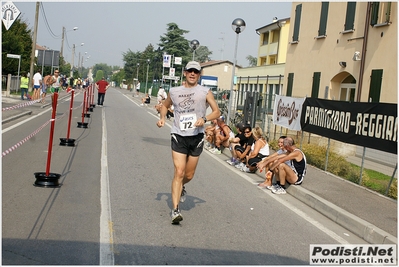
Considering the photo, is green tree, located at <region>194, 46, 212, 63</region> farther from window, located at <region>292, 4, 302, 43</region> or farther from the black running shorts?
the black running shorts

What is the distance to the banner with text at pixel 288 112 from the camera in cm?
1499

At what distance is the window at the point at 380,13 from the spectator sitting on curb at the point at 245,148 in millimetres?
8442

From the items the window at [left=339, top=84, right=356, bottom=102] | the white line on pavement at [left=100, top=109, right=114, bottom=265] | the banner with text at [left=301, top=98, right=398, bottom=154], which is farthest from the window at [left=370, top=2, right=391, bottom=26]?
the white line on pavement at [left=100, top=109, right=114, bottom=265]

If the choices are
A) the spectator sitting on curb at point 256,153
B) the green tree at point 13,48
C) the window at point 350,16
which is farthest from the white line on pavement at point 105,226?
the green tree at point 13,48

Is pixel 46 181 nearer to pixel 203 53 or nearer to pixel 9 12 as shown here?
pixel 9 12

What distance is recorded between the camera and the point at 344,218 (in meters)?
8.00

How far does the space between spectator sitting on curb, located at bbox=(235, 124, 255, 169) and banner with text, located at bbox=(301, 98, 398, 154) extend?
1.78m

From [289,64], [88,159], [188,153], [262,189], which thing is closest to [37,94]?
[289,64]

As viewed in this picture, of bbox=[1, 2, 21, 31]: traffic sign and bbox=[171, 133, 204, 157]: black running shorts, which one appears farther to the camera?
bbox=[1, 2, 21, 31]: traffic sign

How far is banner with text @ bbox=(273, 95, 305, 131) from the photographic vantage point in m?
15.0

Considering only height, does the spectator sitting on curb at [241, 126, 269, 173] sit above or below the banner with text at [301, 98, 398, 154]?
below

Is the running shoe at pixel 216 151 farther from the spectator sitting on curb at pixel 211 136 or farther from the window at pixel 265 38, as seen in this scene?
the window at pixel 265 38

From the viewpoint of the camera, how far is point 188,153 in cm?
725

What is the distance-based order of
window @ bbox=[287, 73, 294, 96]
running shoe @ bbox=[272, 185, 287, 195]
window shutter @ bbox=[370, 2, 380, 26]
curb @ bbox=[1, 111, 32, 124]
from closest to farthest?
running shoe @ bbox=[272, 185, 287, 195] → curb @ bbox=[1, 111, 32, 124] → window shutter @ bbox=[370, 2, 380, 26] → window @ bbox=[287, 73, 294, 96]
